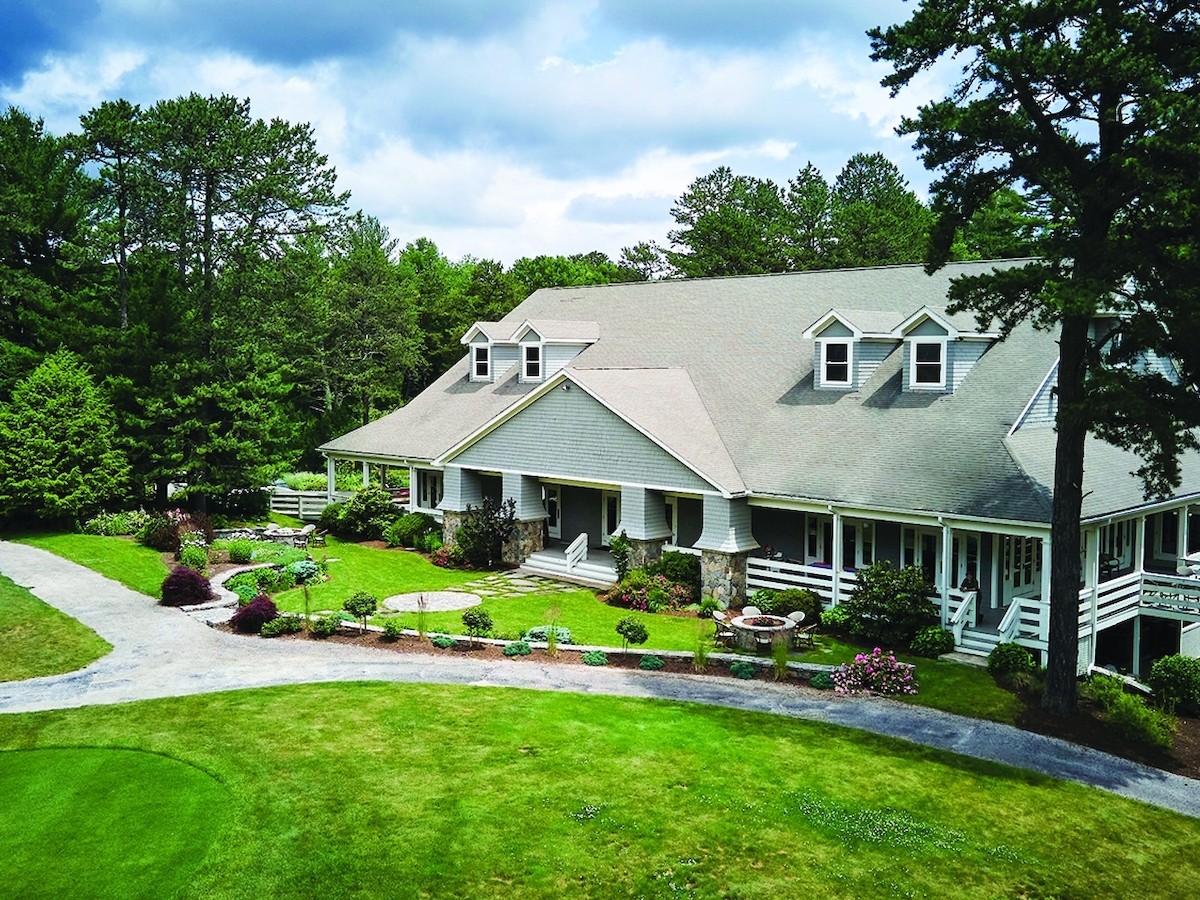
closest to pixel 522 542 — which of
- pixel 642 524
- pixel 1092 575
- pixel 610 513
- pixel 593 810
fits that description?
pixel 610 513

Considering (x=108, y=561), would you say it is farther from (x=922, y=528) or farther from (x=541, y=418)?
(x=922, y=528)

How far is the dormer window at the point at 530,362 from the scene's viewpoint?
1417 inches

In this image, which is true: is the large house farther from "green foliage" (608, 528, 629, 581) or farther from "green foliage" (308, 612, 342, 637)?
"green foliage" (308, 612, 342, 637)

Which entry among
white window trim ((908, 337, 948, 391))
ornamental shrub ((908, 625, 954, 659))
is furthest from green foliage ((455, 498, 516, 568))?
ornamental shrub ((908, 625, 954, 659))

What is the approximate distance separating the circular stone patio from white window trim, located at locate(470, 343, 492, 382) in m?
13.9

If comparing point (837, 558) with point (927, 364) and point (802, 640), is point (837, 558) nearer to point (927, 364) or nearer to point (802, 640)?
point (802, 640)

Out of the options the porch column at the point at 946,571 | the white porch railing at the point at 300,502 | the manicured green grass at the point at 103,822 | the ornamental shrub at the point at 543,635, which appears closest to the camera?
the manicured green grass at the point at 103,822

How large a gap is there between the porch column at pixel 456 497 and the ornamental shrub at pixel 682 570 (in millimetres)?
8427

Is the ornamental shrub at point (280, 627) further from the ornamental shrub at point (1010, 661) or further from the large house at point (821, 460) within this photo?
the ornamental shrub at point (1010, 661)

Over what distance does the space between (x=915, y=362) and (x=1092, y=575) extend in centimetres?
760

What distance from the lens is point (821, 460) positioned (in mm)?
24891

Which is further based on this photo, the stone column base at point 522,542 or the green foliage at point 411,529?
the green foliage at point 411,529

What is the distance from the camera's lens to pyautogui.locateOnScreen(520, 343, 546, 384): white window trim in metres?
35.4

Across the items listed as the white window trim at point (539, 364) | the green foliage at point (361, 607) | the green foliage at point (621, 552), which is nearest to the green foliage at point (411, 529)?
the white window trim at point (539, 364)
